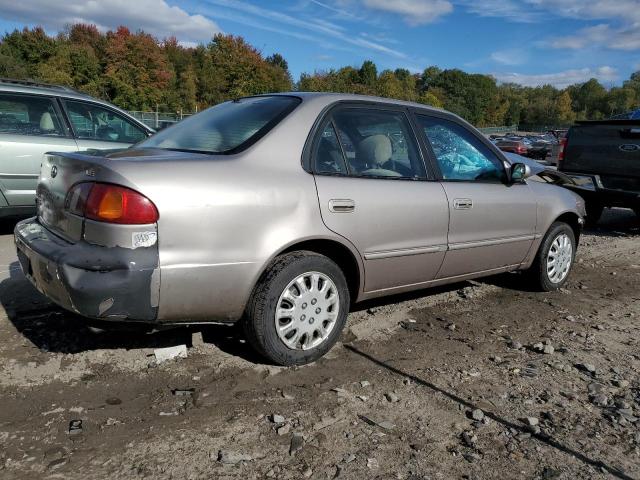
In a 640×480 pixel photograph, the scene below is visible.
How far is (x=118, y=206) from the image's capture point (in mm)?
2633

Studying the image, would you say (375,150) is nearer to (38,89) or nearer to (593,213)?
(38,89)

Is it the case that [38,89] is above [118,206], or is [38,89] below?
above

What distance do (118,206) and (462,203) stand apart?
8.02 feet

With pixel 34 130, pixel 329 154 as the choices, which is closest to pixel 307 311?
pixel 329 154

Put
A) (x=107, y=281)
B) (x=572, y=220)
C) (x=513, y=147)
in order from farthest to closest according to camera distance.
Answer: (x=513, y=147) < (x=572, y=220) < (x=107, y=281)

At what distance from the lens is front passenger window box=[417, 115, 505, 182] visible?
404 cm

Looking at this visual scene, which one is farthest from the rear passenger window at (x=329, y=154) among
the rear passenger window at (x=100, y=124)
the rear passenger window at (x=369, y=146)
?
the rear passenger window at (x=100, y=124)

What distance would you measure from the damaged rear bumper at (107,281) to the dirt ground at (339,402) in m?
0.51

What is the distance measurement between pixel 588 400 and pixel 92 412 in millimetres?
2622

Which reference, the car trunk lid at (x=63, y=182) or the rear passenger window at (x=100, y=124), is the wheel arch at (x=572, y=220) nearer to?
the car trunk lid at (x=63, y=182)

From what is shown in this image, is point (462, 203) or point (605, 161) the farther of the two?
point (605, 161)

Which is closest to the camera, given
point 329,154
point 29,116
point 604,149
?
point 329,154

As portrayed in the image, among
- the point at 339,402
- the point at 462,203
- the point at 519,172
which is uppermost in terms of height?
the point at 519,172

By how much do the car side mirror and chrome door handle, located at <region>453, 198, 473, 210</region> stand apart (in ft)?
1.94
